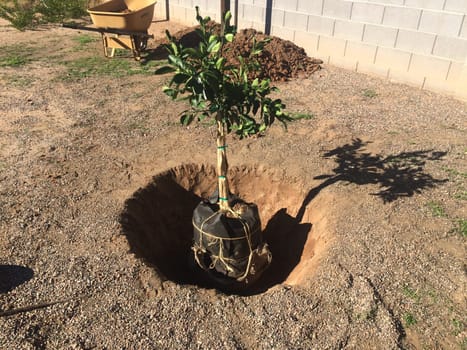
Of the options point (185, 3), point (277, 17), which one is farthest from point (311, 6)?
point (185, 3)

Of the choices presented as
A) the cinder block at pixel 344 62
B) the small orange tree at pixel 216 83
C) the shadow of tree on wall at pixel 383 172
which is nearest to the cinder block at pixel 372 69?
the cinder block at pixel 344 62

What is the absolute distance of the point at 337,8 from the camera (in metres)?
7.17

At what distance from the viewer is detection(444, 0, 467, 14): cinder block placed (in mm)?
5879

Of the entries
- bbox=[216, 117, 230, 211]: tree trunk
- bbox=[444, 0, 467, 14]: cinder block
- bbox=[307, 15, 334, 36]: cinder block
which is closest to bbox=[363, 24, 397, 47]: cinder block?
bbox=[307, 15, 334, 36]: cinder block

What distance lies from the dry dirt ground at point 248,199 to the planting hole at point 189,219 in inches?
0.6

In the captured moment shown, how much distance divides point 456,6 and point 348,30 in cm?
177

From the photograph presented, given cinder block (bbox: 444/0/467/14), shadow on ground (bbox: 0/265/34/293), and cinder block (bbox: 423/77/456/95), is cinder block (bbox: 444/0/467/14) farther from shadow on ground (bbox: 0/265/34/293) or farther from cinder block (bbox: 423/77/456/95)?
shadow on ground (bbox: 0/265/34/293)

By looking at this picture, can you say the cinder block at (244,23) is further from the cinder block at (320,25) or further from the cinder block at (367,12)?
the cinder block at (367,12)

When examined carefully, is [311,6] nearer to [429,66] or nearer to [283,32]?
[283,32]

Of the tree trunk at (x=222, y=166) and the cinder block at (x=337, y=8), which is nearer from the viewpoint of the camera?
the tree trunk at (x=222, y=166)

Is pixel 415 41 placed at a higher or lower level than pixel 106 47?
higher

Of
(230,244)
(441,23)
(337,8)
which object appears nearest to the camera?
(230,244)

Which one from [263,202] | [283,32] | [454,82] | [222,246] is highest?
[283,32]

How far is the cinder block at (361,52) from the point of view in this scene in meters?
7.06
